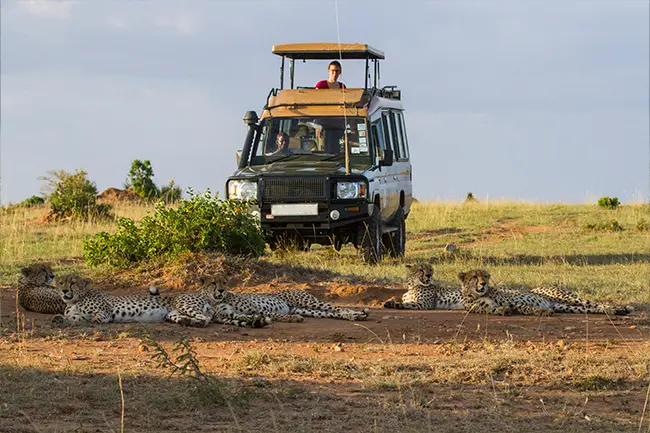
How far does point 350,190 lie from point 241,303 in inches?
180

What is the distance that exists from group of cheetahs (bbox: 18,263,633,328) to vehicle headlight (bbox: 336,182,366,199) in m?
3.28

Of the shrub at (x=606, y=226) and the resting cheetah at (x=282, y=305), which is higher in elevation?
the shrub at (x=606, y=226)

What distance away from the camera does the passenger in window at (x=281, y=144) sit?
14.6 meters

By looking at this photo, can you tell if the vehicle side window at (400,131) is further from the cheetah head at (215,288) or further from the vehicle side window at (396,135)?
the cheetah head at (215,288)

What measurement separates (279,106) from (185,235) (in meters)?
2.90

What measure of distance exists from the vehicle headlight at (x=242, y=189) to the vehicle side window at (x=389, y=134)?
7.66 ft

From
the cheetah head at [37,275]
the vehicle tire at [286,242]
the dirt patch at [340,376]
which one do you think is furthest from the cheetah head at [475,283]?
the vehicle tire at [286,242]

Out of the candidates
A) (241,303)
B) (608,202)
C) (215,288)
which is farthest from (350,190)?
(608,202)

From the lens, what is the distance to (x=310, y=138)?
14672 mm

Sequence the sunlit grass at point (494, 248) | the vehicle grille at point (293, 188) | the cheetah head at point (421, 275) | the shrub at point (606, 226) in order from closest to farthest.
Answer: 1. the cheetah head at point (421, 275)
2. the sunlit grass at point (494, 248)
3. the vehicle grille at point (293, 188)
4. the shrub at point (606, 226)

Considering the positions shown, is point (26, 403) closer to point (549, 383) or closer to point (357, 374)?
point (357, 374)

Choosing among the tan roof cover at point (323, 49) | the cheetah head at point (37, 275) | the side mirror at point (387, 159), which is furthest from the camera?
the tan roof cover at point (323, 49)

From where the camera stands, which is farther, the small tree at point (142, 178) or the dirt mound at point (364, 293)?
the small tree at point (142, 178)

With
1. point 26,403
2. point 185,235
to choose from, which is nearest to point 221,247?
point 185,235
